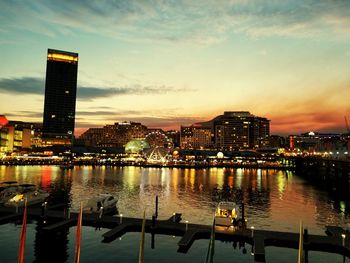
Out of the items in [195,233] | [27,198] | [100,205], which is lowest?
[195,233]

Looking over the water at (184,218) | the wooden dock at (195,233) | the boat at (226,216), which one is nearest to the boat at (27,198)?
the wooden dock at (195,233)

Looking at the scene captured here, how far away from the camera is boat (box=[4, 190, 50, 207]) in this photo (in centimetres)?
5225

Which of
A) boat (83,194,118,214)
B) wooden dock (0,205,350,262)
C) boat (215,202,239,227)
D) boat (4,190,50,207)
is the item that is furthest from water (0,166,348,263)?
boat (4,190,50,207)

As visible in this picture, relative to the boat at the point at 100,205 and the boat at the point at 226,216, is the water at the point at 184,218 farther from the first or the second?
the boat at the point at 226,216

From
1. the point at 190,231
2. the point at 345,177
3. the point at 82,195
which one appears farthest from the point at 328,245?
the point at 345,177

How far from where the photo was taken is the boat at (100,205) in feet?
163

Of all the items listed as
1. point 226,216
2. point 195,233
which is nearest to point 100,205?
point 195,233

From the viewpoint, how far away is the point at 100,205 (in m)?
50.4

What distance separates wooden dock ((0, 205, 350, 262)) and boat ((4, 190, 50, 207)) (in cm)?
617

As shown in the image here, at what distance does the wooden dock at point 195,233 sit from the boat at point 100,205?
3631 millimetres

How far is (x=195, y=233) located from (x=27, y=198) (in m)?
32.0

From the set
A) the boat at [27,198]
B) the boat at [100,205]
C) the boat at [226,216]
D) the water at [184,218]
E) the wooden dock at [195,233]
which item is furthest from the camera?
the boat at [27,198]

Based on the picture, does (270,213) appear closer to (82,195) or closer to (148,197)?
(148,197)

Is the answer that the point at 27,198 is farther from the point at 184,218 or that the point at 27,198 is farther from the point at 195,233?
the point at 195,233
